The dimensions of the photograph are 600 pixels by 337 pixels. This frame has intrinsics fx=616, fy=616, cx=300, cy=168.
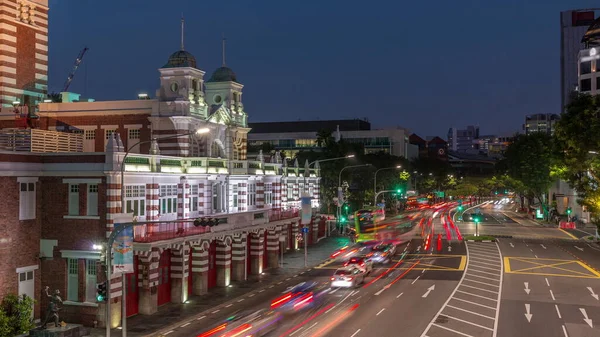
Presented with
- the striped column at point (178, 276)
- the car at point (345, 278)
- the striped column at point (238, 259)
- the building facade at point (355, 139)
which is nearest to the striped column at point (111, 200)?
the striped column at point (178, 276)

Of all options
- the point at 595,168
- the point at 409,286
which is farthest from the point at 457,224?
the point at 409,286

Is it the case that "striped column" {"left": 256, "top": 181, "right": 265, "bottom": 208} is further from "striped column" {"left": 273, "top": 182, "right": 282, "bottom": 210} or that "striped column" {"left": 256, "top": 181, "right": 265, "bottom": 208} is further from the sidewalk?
the sidewalk

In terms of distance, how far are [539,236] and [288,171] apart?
38112 millimetres

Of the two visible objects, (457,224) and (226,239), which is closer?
(226,239)

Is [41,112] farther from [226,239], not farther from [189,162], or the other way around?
[226,239]

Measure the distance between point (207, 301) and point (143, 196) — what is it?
8.70 m

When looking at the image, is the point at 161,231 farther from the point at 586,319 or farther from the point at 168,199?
the point at 586,319

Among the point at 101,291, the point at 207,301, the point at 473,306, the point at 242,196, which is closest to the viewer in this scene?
the point at 101,291

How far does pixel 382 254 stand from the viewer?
199 ft

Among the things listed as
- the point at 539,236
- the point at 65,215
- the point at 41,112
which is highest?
the point at 41,112

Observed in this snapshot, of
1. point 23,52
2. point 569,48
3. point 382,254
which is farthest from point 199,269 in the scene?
point 569,48

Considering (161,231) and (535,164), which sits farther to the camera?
(535,164)

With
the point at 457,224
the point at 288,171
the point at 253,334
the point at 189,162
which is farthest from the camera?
the point at 457,224

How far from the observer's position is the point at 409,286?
1812 inches
